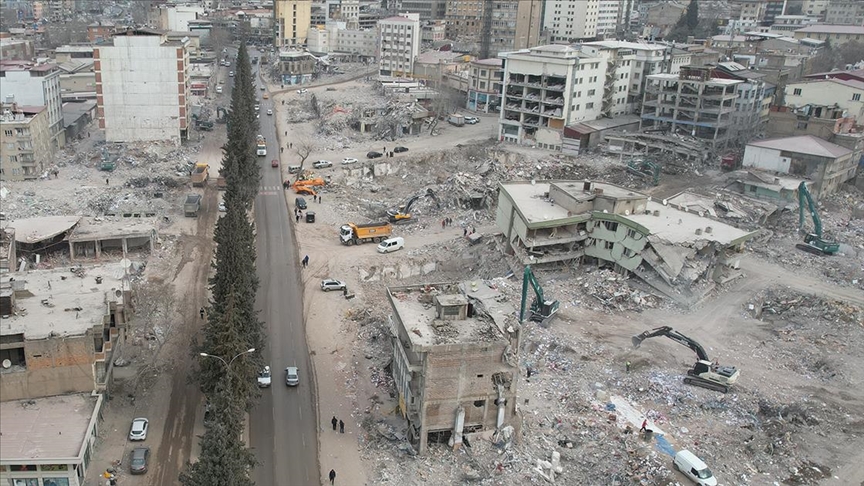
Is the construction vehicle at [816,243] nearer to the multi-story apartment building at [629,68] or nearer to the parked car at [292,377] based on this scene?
the multi-story apartment building at [629,68]

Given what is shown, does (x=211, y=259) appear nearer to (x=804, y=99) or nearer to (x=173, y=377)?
(x=173, y=377)

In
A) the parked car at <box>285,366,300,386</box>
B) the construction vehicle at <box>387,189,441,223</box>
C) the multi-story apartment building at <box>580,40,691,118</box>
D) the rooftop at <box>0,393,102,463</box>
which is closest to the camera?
the rooftop at <box>0,393,102,463</box>

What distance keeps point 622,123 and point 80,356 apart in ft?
221

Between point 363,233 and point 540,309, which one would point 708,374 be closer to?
point 540,309

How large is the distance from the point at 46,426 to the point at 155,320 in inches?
524

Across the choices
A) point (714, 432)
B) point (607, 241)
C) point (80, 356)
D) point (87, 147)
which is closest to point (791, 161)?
point (607, 241)

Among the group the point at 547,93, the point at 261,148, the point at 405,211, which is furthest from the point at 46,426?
the point at 547,93

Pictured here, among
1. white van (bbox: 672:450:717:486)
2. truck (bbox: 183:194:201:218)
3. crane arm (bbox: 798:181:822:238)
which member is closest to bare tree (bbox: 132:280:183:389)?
truck (bbox: 183:194:201:218)

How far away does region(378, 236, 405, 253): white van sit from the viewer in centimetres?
5509

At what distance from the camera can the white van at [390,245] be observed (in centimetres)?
5509

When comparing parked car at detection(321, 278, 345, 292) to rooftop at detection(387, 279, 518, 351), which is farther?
parked car at detection(321, 278, 345, 292)

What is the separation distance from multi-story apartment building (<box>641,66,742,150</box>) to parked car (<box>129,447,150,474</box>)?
65.5 m

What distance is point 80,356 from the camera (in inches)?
1210

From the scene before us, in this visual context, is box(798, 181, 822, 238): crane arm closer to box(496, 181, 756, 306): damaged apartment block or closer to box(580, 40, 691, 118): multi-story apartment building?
box(496, 181, 756, 306): damaged apartment block
